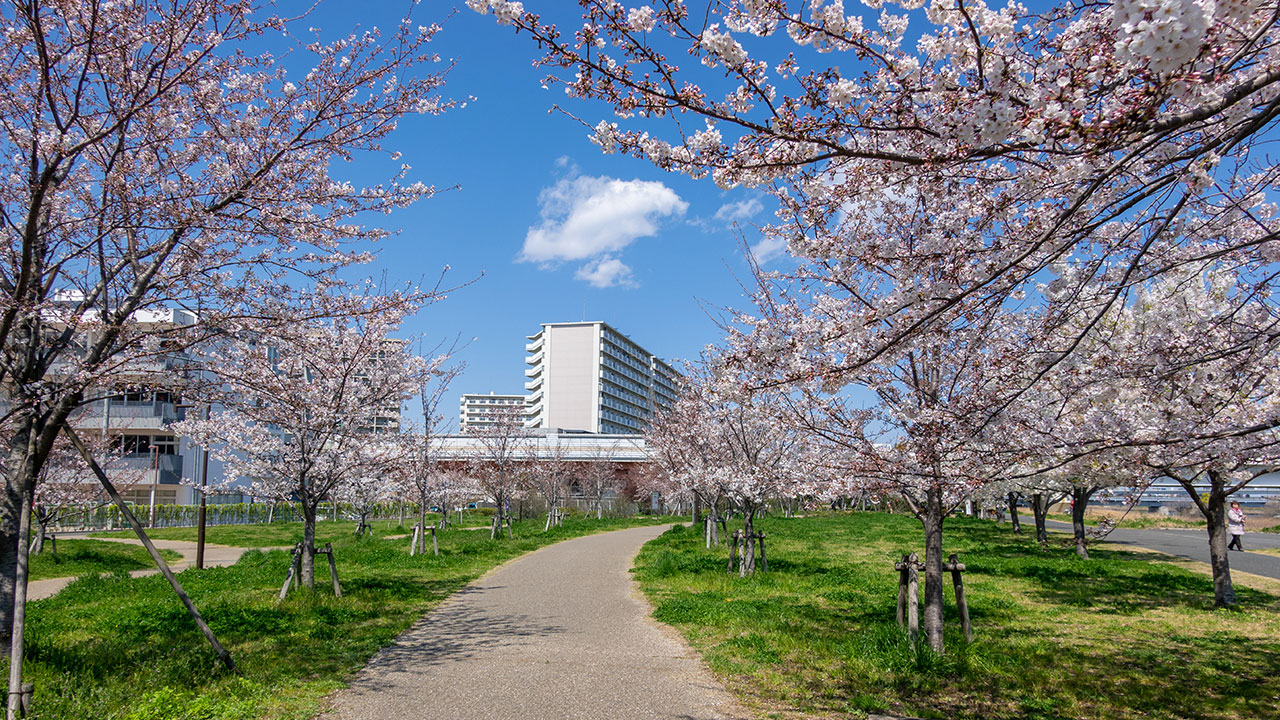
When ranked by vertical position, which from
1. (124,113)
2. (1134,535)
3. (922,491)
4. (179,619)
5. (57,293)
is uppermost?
(124,113)

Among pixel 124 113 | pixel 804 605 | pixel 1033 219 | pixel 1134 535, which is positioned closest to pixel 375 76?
pixel 124 113

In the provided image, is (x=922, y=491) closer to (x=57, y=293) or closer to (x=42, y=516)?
(x=57, y=293)

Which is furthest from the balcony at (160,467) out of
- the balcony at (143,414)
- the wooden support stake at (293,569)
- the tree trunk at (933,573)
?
the tree trunk at (933,573)

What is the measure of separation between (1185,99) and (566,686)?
5.77 metres

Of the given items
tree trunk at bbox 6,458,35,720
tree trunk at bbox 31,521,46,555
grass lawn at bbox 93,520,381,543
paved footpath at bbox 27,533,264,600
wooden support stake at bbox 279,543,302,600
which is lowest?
grass lawn at bbox 93,520,381,543

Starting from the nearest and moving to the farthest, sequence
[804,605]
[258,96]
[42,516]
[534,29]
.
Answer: [534,29] → [258,96] → [804,605] → [42,516]

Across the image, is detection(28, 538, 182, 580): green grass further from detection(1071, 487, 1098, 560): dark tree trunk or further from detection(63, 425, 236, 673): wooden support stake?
detection(1071, 487, 1098, 560): dark tree trunk

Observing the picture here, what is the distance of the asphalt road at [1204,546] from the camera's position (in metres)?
17.5

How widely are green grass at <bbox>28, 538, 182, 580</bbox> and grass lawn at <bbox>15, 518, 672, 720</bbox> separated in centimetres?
382

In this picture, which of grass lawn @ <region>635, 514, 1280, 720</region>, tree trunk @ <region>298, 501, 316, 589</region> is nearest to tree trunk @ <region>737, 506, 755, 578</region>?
grass lawn @ <region>635, 514, 1280, 720</region>

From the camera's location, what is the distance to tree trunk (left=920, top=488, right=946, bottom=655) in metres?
6.90

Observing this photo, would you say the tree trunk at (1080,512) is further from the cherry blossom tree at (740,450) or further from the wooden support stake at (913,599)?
the wooden support stake at (913,599)

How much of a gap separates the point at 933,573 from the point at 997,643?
1.67 meters

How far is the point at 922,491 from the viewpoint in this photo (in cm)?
690
